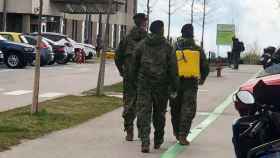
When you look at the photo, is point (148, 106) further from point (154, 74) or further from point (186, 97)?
point (186, 97)

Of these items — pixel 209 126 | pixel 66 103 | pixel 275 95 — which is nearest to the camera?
pixel 275 95

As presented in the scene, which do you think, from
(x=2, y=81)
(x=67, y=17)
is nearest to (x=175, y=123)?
(x=2, y=81)

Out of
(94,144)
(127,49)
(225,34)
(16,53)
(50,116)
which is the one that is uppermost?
(225,34)

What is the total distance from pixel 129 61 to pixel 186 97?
101 centimetres

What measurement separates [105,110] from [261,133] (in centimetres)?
1007

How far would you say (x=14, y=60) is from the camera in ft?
111

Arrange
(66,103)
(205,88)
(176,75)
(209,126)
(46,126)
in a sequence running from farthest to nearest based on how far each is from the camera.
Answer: (205,88)
(66,103)
(209,126)
(46,126)
(176,75)

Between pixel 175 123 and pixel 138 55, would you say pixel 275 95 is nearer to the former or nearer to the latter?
pixel 138 55

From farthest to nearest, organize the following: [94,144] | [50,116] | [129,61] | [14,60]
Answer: [14,60] < [50,116] < [129,61] < [94,144]

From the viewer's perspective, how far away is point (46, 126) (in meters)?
12.1

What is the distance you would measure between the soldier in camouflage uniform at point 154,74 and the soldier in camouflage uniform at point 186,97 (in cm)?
64

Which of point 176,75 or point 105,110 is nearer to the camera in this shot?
point 176,75

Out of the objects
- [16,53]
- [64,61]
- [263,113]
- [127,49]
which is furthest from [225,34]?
[263,113]

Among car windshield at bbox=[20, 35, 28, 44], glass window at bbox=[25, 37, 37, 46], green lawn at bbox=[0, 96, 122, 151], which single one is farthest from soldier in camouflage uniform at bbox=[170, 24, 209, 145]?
glass window at bbox=[25, 37, 37, 46]
